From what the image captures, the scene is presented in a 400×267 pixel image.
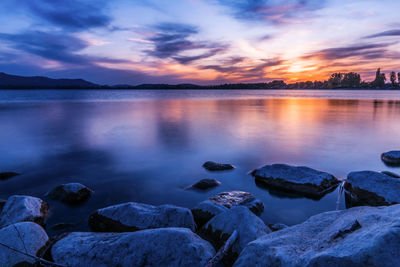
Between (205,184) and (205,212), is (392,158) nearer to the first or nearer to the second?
(205,184)

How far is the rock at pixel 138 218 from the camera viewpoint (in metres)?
5.07

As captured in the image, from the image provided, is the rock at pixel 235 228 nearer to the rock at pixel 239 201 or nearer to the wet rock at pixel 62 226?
the rock at pixel 239 201

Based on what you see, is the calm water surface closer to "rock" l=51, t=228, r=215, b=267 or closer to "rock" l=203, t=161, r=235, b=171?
"rock" l=203, t=161, r=235, b=171

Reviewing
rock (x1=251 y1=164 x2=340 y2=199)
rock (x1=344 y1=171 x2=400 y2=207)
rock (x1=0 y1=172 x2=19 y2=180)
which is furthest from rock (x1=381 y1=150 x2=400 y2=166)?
rock (x1=0 y1=172 x2=19 y2=180)

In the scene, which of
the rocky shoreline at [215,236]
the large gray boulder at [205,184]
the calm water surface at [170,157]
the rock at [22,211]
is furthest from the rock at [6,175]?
the large gray boulder at [205,184]

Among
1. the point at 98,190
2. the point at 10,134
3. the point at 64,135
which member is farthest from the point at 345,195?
the point at 10,134

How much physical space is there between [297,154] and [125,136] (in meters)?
12.1

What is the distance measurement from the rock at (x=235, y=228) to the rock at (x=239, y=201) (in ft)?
5.31

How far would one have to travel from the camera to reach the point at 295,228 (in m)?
3.49

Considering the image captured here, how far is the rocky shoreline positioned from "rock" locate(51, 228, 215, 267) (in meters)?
0.01

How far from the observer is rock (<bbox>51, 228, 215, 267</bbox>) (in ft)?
11.8

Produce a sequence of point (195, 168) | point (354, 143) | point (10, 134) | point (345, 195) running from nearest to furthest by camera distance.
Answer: point (345, 195) → point (195, 168) → point (354, 143) → point (10, 134)

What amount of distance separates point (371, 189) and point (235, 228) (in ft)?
15.5

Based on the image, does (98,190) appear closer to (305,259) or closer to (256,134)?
(305,259)
